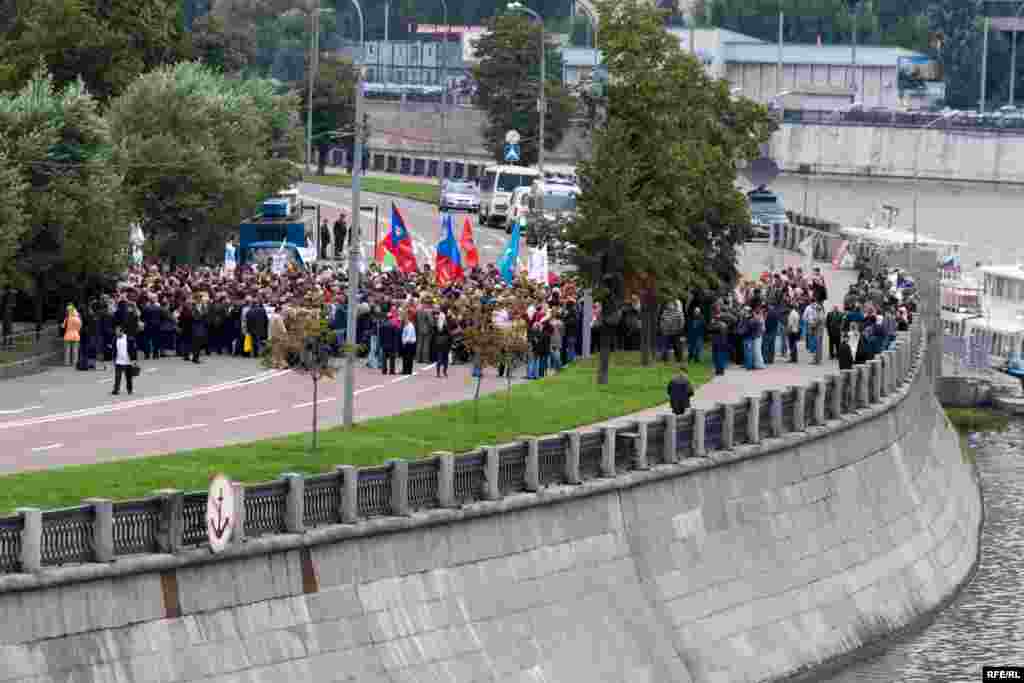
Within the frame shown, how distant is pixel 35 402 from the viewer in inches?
1978

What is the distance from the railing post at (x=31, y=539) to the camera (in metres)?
30.0

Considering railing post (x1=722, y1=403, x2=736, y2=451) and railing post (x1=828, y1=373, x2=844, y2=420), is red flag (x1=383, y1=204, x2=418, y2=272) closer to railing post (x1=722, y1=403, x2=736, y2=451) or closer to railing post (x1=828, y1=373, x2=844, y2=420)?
railing post (x1=828, y1=373, x2=844, y2=420)

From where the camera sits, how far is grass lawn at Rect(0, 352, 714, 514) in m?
35.7

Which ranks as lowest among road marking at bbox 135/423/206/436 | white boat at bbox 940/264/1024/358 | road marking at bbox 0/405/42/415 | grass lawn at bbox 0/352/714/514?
white boat at bbox 940/264/1024/358

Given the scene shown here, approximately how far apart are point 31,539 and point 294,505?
185 inches

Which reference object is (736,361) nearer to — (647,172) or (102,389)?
(647,172)

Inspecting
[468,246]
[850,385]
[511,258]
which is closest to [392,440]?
[850,385]

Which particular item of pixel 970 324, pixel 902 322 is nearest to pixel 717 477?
pixel 902 322

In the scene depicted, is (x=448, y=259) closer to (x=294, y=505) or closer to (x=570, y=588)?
(x=570, y=588)

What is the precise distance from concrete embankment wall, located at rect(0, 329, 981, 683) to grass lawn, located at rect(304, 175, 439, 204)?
67647 mm

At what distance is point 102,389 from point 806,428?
12.7m

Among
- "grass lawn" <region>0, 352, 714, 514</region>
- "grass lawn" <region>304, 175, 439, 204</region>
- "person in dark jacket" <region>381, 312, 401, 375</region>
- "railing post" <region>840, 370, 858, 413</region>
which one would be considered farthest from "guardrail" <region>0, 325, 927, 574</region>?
"grass lawn" <region>304, 175, 439, 204</region>

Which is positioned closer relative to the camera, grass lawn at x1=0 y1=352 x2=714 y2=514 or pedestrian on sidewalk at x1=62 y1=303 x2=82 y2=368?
grass lawn at x1=0 y1=352 x2=714 y2=514

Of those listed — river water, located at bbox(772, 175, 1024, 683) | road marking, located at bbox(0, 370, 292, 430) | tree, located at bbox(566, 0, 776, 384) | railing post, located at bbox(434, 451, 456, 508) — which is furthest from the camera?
tree, located at bbox(566, 0, 776, 384)
